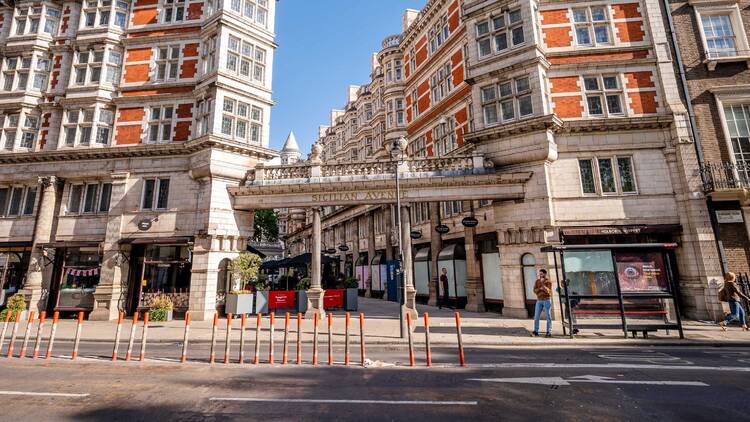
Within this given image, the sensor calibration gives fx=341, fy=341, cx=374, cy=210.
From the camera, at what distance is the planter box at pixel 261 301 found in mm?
17156

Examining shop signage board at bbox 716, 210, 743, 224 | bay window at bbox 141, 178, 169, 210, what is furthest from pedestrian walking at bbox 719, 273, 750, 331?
bay window at bbox 141, 178, 169, 210

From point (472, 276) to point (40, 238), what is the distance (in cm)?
2361

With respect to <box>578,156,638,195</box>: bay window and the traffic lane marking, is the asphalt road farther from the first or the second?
<box>578,156,638,195</box>: bay window

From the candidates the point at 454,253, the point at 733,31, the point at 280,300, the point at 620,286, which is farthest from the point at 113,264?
the point at 733,31

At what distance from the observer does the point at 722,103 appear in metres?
15.7

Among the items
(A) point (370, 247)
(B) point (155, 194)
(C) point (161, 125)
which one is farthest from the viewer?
(A) point (370, 247)

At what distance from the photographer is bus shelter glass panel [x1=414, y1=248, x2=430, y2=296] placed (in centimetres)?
2366

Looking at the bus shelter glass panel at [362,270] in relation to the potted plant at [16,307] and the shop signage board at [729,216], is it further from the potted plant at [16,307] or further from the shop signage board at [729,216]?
the shop signage board at [729,216]

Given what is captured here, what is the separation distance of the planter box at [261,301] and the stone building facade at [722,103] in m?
20.4

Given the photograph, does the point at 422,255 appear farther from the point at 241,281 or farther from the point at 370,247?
the point at 241,281

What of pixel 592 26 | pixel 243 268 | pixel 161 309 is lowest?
pixel 161 309

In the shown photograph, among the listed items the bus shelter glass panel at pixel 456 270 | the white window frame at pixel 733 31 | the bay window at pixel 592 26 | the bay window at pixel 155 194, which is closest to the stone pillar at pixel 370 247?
the bus shelter glass panel at pixel 456 270

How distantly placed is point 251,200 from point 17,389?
11.6 metres

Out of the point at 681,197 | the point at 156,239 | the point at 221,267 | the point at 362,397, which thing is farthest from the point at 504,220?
the point at 156,239
